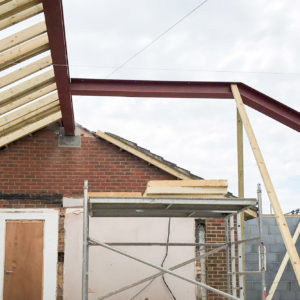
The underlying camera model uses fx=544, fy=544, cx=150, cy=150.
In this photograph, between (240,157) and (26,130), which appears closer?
(240,157)

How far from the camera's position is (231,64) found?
29.4 feet

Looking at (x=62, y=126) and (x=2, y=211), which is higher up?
(x=62, y=126)

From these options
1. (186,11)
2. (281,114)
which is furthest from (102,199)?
(281,114)

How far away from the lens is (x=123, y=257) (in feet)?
38.0

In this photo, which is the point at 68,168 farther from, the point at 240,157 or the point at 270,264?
the point at 270,264

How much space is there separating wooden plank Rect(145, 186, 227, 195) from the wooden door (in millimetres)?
4769

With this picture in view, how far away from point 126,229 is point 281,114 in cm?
418

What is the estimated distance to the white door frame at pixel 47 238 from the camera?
446 inches

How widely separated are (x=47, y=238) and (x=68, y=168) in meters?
1.61

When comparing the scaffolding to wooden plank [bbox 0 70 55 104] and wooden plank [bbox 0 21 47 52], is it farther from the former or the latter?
wooden plank [bbox 0 70 55 104]

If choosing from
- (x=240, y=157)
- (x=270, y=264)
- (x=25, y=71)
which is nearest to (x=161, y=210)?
(x=240, y=157)

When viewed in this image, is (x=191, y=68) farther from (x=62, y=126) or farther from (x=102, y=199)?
(x=62, y=126)

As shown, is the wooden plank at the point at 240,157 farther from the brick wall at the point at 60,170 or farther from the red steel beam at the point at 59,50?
the red steel beam at the point at 59,50

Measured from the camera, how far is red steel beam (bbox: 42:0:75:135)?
21.9ft
